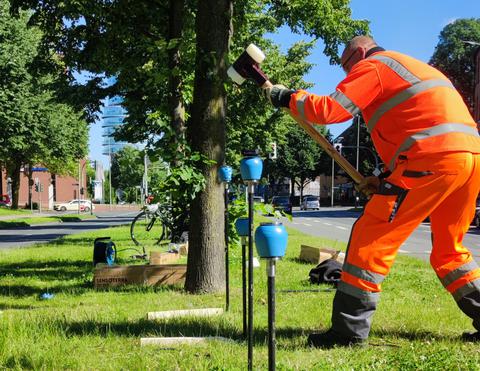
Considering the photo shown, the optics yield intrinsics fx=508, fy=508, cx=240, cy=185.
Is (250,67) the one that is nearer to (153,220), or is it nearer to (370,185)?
(370,185)

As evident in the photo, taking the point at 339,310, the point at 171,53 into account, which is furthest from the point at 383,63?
the point at 171,53

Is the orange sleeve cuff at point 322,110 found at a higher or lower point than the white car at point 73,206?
higher

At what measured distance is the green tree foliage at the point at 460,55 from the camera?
5000cm

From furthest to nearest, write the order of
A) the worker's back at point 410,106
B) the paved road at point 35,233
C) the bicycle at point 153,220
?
the paved road at point 35,233
the bicycle at point 153,220
the worker's back at point 410,106

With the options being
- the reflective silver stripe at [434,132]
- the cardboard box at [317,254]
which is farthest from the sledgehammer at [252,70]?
the cardboard box at [317,254]

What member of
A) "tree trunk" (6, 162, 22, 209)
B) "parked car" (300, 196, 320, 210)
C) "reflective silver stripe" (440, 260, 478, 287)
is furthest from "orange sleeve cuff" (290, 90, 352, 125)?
"parked car" (300, 196, 320, 210)

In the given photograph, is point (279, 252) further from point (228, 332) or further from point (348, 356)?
point (228, 332)

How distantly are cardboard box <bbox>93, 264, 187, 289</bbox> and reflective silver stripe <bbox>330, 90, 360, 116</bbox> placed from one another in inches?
151

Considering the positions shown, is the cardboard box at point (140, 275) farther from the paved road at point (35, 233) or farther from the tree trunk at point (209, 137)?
the paved road at point (35, 233)

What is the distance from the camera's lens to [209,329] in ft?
12.9

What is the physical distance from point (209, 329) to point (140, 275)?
261 cm

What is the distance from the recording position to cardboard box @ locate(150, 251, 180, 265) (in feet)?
24.5

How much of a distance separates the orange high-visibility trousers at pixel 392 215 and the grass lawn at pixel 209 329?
0.31 m

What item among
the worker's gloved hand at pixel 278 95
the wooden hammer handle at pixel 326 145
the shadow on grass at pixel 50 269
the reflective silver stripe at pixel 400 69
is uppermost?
the reflective silver stripe at pixel 400 69
